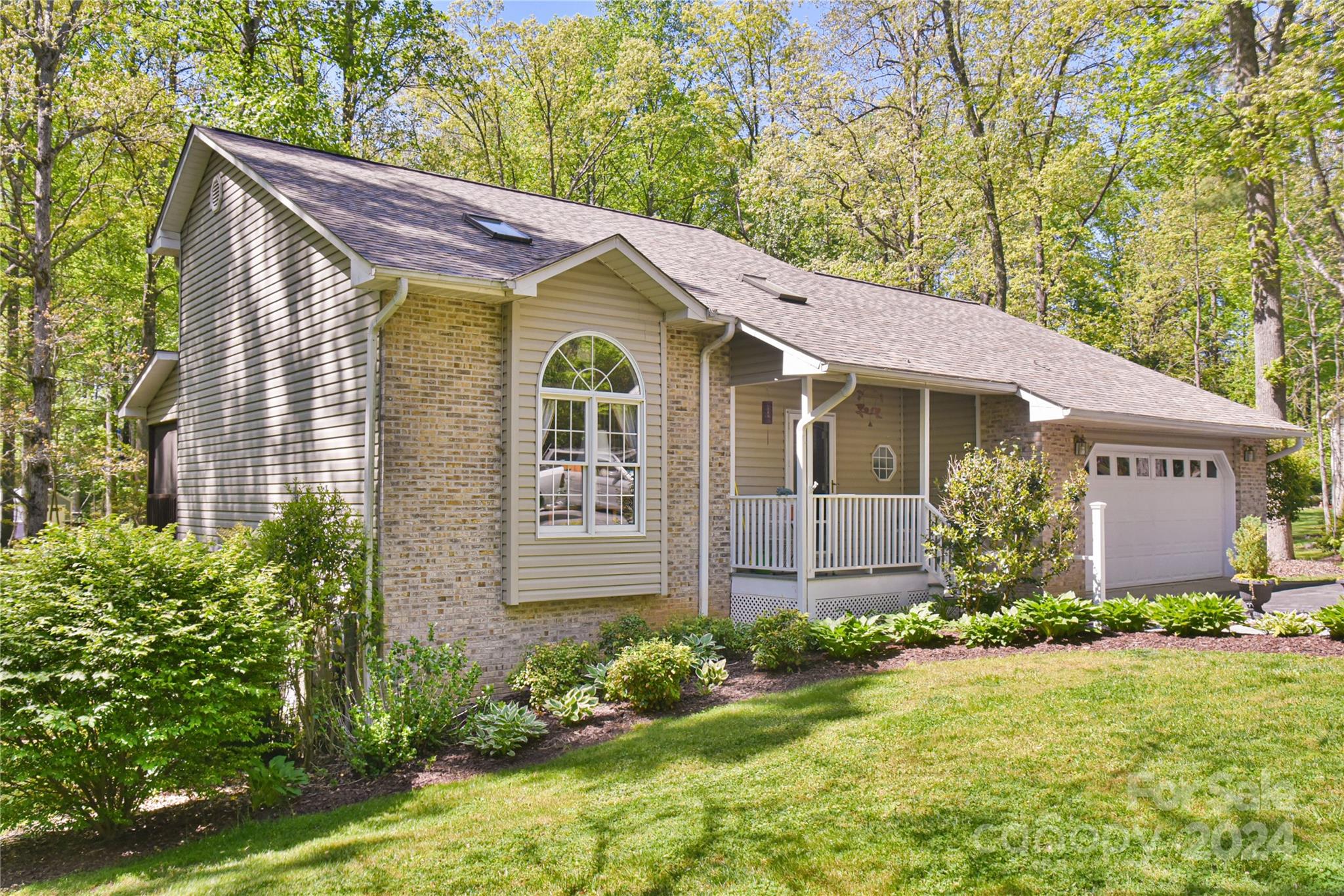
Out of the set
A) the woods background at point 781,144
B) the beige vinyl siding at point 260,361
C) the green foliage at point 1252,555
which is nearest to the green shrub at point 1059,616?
the green foliage at point 1252,555

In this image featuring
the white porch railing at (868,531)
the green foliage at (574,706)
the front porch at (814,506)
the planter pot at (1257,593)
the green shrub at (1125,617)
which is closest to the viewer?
the green foliage at (574,706)

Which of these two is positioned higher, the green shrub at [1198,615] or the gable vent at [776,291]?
the gable vent at [776,291]

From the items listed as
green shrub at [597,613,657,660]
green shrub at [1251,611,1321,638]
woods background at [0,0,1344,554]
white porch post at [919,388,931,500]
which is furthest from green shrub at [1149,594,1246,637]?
woods background at [0,0,1344,554]

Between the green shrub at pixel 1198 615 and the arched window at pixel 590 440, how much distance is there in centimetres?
609

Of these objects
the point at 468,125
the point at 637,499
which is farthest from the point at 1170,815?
the point at 468,125

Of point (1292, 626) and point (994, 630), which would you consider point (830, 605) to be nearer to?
point (994, 630)

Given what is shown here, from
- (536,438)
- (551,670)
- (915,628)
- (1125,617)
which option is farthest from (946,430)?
(551,670)

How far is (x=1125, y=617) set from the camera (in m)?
10.3

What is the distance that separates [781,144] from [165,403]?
18.7m

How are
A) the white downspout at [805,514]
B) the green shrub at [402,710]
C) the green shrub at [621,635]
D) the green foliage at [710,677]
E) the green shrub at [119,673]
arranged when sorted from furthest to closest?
1. the white downspout at [805,514]
2. the green shrub at [621,635]
3. the green foliage at [710,677]
4. the green shrub at [402,710]
5. the green shrub at [119,673]

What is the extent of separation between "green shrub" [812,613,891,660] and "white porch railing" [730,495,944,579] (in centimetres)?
122

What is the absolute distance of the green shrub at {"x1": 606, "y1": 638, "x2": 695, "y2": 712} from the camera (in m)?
8.10

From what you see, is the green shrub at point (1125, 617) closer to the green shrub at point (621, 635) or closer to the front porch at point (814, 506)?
the front porch at point (814, 506)

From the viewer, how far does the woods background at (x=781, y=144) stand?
16.5m
